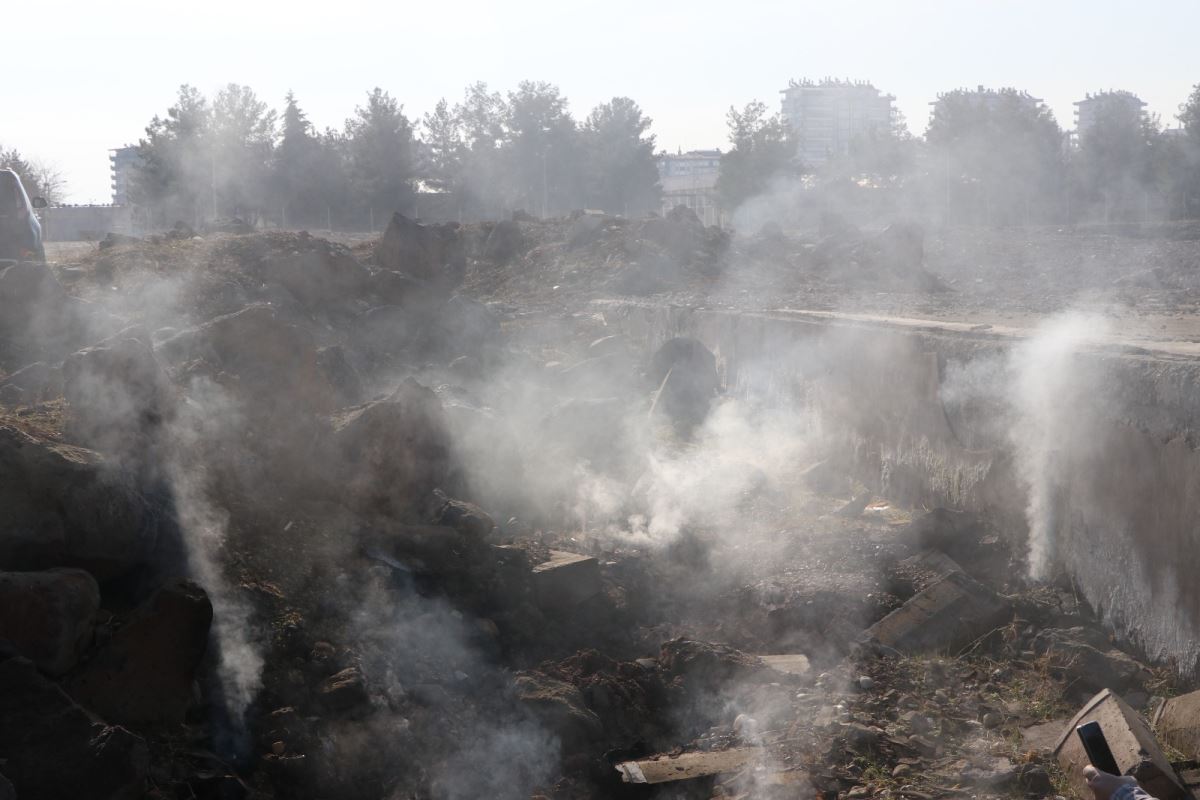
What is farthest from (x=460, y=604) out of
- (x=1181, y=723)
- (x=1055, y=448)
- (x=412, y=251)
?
(x=412, y=251)

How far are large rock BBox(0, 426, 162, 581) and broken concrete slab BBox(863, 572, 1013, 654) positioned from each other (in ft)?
11.9

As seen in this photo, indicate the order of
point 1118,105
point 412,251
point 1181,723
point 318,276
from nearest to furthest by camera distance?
point 1181,723
point 318,276
point 412,251
point 1118,105

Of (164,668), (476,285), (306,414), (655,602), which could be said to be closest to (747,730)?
(655,602)

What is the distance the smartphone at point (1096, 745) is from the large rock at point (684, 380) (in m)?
6.43

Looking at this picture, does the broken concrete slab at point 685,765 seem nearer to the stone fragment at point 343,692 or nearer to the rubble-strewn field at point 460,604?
the rubble-strewn field at point 460,604

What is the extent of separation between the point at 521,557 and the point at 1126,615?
10.1ft

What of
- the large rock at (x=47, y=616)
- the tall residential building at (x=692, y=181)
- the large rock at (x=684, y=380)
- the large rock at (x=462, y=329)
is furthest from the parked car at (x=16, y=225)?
the tall residential building at (x=692, y=181)

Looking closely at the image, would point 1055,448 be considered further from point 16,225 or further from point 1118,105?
point 1118,105

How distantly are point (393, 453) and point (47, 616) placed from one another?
2.52 metres

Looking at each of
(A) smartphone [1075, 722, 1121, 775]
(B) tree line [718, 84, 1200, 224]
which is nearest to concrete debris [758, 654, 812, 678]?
(A) smartphone [1075, 722, 1121, 775]

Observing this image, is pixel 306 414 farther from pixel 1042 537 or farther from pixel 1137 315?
pixel 1137 315

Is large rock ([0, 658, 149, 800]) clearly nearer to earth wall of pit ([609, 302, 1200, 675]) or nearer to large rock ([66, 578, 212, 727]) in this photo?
large rock ([66, 578, 212, 727])

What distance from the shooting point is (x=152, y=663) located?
3561 millimetres

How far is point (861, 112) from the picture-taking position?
255ft
